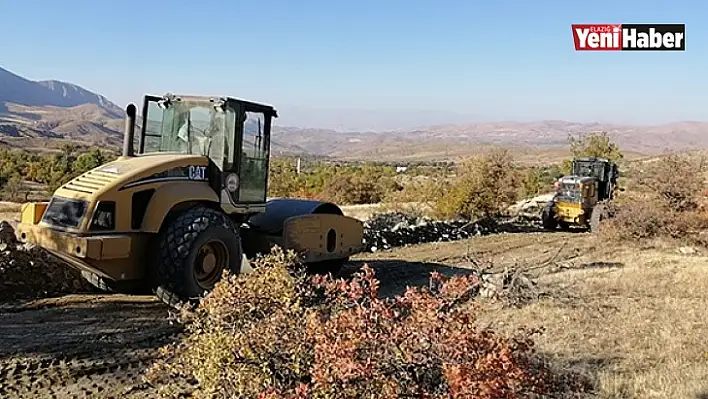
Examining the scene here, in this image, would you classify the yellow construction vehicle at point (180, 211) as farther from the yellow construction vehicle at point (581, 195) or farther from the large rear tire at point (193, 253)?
the yellow construction vehicle at point (581, 195)

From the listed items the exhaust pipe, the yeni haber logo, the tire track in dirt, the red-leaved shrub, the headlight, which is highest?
Result: the yeni haber logo

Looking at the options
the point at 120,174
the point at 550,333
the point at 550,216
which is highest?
the point at 120,174

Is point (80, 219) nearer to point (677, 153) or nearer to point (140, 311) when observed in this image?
point (140, 311)

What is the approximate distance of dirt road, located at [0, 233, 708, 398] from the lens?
5.75 metres

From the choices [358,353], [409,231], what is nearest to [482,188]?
[409,231]

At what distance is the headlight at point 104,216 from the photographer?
7340mm

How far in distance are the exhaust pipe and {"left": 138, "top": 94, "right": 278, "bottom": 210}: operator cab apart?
0.68 meters

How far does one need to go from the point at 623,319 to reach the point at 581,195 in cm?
1424

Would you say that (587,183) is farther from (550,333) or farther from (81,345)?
(81,345)

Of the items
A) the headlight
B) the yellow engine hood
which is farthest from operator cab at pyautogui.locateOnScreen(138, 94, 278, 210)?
the headlight

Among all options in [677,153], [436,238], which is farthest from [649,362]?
[677,153]

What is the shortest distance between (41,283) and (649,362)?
757 cm

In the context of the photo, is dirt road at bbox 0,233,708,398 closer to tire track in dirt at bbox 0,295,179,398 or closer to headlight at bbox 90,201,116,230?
tire track in dirt at bbox 0,295,179,398

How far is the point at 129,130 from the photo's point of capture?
27.4 feet
